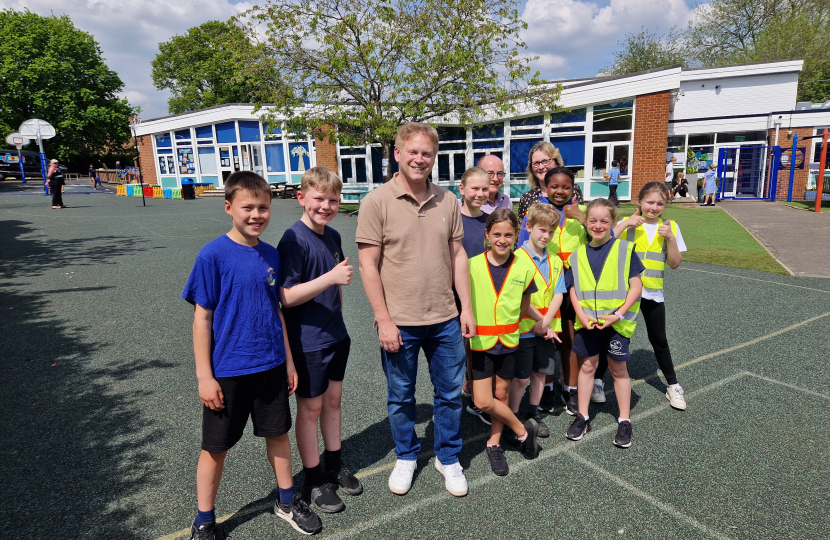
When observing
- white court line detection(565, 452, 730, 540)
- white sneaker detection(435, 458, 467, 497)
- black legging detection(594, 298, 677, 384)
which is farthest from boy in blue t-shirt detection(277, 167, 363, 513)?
black legging detection(594, 298, 677, 384)

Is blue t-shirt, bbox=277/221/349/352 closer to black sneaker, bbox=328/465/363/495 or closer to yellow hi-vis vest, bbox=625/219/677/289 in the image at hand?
black sneaker, bbox=328/465/363/495

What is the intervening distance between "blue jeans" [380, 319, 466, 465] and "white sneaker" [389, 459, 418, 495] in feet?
0.12

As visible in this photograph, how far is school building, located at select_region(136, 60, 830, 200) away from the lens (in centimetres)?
1888

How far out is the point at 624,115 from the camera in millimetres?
19125

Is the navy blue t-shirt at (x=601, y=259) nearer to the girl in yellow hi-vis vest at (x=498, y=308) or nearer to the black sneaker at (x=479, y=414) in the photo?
the girl in yellow hi-vis vest at (x=498, y=308)

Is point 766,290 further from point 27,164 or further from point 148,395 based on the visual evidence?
point 27,164

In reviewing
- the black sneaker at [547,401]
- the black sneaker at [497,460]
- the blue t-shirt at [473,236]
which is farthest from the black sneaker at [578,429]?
the blue t-shirt at [473,236]

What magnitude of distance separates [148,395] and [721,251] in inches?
419

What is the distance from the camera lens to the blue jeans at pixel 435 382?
270 centimetres

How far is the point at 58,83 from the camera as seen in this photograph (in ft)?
132

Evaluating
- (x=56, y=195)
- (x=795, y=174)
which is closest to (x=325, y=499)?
(x=56, y=195)

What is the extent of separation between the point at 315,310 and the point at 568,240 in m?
2.04

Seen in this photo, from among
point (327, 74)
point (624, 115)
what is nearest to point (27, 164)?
point (327, 74)

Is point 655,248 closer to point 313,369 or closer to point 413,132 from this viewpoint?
point 413,132
